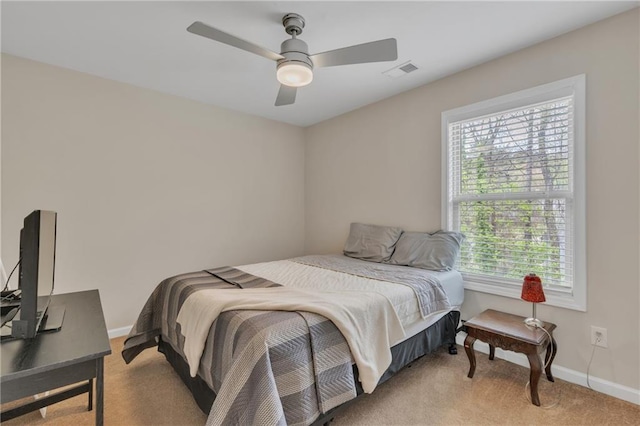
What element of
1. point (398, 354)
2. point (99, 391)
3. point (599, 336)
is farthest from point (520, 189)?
point (99, 391)

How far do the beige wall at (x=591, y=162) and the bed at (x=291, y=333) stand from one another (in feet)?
2.68

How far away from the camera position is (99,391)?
1.13 metres

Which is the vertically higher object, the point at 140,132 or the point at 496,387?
the point at 140,132

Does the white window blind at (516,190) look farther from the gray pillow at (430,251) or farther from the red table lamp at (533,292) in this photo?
the red table lamp at (533,292)

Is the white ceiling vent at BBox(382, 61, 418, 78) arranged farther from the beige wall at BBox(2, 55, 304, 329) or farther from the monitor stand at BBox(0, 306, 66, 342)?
the monitor stand at BBox(0, 306, 66, 342)

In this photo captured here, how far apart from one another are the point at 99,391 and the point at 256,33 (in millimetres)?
2217

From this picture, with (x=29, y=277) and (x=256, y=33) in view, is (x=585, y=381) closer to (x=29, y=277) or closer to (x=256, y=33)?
(x=29, y=277)

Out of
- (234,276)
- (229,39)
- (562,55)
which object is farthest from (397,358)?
(562,55)

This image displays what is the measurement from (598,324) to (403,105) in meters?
2.46

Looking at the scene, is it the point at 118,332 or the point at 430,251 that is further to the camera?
the point at 118,332

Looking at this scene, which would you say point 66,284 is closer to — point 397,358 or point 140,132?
point 140,132

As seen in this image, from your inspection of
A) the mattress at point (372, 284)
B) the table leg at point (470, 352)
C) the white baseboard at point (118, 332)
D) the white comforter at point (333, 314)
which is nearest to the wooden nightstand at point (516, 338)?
the table leg at point (470, 352)

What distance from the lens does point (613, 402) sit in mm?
1925

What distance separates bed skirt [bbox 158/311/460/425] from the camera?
1707 mm
